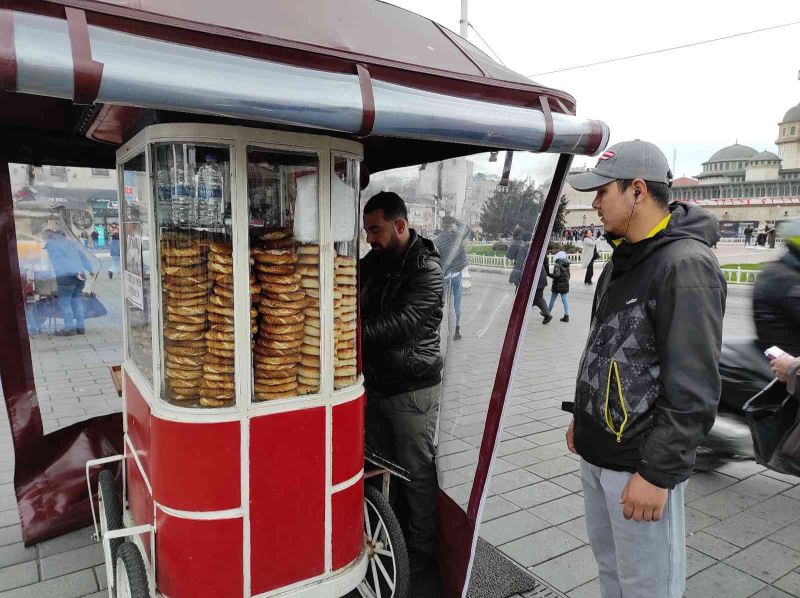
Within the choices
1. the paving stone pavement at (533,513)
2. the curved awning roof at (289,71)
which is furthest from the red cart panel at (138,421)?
the curved awning roof at (289,71)

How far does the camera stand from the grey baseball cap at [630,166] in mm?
1919

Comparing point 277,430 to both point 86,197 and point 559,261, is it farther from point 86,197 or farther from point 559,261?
point 559,261

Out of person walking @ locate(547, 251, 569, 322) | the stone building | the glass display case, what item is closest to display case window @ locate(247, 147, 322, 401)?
the glass display case

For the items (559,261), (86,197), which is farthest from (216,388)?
(559,261)

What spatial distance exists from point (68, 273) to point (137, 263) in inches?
155

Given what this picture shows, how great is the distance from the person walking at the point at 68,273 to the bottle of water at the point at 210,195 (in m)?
3.16

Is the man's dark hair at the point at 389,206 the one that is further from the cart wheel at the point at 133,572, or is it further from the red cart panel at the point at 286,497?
the cart wheel at the point at 133,572

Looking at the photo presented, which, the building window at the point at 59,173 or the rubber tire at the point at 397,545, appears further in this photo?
the building window at the point at 59,173

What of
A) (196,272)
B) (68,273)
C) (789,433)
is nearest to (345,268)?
(196,272)

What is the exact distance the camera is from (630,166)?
1921mm

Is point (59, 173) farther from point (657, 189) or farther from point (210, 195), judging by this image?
point (657, 189)

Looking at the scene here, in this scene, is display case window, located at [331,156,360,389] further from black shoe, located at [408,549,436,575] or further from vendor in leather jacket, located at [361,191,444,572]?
black shoe, located at [408,549,436,575]

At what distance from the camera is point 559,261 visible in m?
10.7

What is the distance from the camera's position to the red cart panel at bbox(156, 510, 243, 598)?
1961 millimetres
